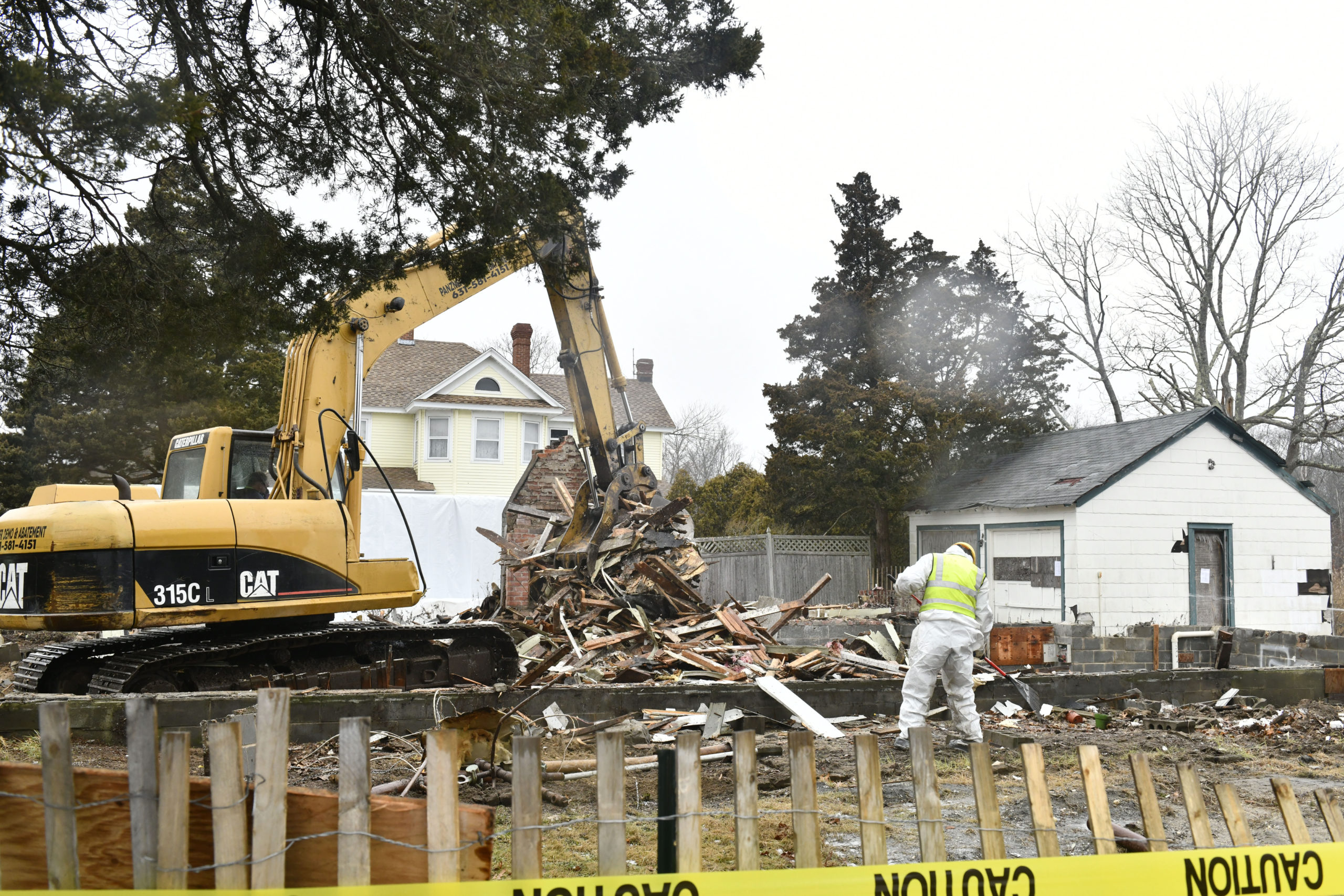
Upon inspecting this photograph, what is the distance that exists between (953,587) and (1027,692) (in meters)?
2.37

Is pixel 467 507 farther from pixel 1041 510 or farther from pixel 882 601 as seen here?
pixel 1041 510

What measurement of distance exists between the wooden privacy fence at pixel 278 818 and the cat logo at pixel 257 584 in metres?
6.78

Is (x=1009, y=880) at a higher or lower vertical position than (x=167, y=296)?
lower

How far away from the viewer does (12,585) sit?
899cm

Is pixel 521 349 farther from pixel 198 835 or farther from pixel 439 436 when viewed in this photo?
pixel 198 835

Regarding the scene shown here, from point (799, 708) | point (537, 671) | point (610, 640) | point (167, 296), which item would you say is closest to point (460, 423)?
point (610, 640)

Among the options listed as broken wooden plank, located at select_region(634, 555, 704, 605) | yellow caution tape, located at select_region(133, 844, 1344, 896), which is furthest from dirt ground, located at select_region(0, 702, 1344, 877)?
Answer: broken wooden plank, located at select_region(634, 555, 704, 605)

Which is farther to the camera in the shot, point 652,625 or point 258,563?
point 652,625

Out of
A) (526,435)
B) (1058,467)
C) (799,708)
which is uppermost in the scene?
(526,435)

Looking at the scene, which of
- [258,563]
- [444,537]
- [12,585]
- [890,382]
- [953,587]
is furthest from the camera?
[890,382]

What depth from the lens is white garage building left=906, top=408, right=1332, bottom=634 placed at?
69.0 feet

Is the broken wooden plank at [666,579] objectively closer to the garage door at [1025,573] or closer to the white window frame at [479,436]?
the garage door at [1025,573]

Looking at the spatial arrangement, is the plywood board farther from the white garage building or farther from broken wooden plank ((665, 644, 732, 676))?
the white garage building

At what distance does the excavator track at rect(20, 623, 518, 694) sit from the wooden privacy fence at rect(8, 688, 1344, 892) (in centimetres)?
708
